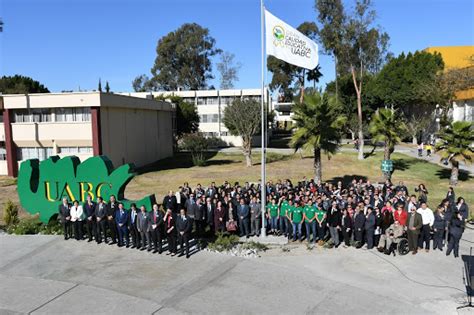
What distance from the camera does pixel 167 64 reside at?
3076 inches

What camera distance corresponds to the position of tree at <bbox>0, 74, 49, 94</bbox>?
55.4 meters

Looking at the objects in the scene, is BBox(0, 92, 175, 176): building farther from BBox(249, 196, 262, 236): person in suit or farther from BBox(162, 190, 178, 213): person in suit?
BBox(249, 196, 262, 236): person in suit

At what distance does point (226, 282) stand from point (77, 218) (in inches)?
248

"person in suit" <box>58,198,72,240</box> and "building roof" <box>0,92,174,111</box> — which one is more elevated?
"building roof" <box>0,92,174,111</box>

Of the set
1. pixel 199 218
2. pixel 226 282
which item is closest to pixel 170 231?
pixel 199 218

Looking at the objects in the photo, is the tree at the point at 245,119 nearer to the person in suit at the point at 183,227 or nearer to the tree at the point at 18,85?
the person in suit at the point at 183,227

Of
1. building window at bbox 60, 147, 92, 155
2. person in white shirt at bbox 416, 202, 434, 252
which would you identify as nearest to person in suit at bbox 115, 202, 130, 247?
Answer: person in white shirt at bbox 416, 202, 434, 252

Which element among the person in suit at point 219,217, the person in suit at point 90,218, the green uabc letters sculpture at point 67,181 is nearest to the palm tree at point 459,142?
the person in suit at point 219,217

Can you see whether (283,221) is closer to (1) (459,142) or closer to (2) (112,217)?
(2) (112,217)

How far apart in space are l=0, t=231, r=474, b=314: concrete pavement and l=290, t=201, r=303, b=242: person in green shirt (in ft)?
1.83

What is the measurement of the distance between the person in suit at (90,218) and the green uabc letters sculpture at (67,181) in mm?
847

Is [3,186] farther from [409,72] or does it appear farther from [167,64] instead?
[167,64]

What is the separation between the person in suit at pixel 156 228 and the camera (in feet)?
41.4

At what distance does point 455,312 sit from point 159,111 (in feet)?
123
